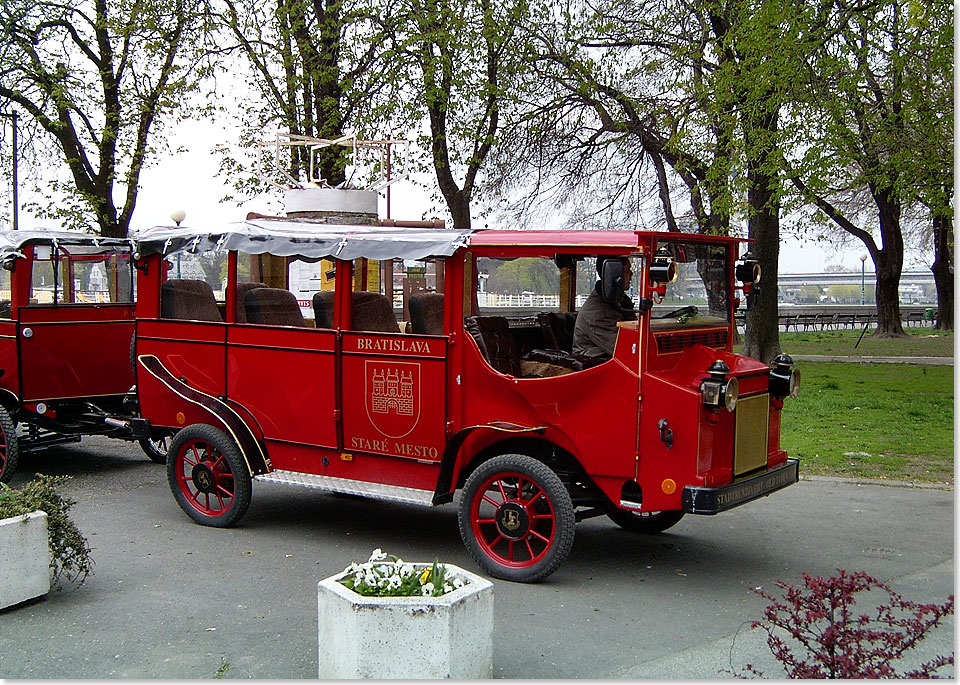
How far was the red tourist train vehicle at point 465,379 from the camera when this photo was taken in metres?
6.51

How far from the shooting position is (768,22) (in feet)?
48.7

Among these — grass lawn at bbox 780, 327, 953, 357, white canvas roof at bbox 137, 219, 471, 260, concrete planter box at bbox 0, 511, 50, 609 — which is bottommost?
concrete planter box at bbox 0, 511, 50, 609

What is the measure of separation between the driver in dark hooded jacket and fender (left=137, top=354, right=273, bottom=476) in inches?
107

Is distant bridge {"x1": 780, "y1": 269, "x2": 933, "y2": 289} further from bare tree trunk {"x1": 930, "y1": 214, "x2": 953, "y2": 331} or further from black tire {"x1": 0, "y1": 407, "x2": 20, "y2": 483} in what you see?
black tire {"x1": 0, "y1": 407, "x2": 20, "y2": 483}

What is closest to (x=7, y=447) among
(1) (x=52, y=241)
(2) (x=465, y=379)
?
(1) (x=52, y=241)

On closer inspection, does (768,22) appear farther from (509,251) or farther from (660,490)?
(660,490)

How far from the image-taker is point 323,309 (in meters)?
7.84

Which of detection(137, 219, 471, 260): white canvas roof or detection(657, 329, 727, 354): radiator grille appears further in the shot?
detection(137, 219, 471, 260): white canvas roof

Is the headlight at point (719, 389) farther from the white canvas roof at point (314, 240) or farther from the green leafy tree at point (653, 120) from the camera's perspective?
the green leafy tree at point (653, 120)

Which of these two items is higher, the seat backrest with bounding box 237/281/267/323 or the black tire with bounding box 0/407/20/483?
the seat backrest with bounding box 237/281/267/323

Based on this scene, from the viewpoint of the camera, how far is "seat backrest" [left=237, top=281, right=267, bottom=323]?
8.27 meters

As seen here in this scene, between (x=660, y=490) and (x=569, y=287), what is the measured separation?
1984 mm

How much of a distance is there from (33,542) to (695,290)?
15.4ft

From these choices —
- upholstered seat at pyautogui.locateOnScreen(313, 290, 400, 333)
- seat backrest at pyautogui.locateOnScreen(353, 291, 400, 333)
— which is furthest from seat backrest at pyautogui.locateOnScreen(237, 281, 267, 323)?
seat backrest at pyautogui.locateOnScreen(353, 291, 400, 333)
